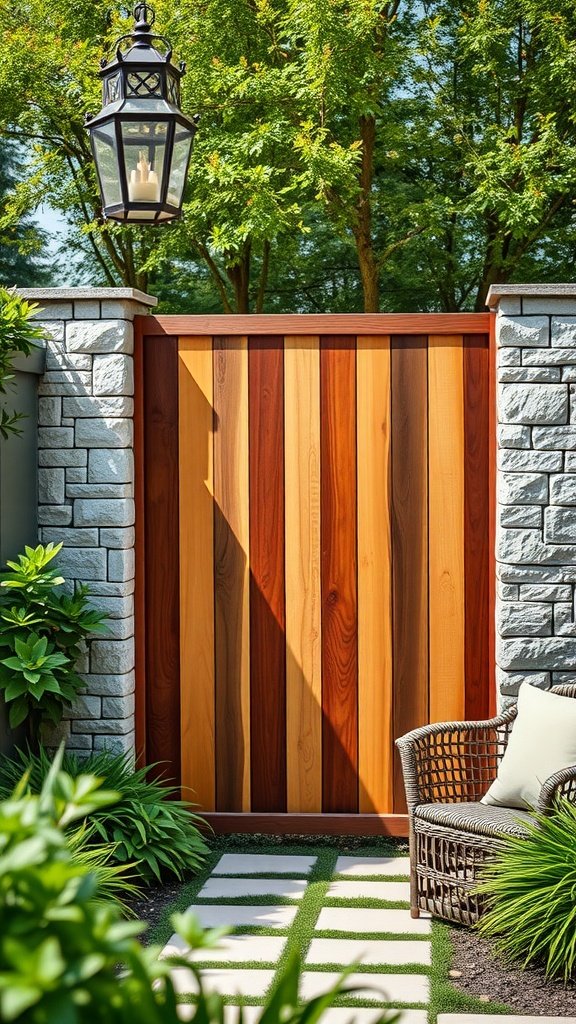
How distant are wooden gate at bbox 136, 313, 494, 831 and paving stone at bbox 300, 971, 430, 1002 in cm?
129

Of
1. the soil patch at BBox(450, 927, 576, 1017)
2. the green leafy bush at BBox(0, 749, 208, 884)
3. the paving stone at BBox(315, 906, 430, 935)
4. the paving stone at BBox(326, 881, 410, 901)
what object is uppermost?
the green leafy bush at BBox(0, 749, 208, 884)

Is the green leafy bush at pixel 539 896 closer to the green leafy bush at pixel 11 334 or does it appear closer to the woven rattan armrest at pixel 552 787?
the woven rattan armrest at pixel 552 787

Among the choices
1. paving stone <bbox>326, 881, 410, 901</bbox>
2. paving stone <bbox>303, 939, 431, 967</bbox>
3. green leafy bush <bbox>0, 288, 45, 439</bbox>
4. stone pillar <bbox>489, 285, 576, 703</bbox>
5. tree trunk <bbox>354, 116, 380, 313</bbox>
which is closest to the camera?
paving stone <bbox>303, 939, 431, 967</bbox>

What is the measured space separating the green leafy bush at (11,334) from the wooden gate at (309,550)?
57 cm

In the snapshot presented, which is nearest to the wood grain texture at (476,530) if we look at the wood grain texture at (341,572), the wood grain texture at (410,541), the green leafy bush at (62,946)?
the wood grain texture at (410,541)

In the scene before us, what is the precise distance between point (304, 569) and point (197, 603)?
44 cm

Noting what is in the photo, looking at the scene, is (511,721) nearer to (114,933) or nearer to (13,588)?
(13,588)

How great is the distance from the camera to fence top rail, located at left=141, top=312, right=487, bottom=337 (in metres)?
4.14

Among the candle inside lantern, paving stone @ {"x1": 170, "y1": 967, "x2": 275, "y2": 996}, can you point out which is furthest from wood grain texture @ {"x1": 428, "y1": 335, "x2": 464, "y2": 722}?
paving stone @ {"x1": 170, "y1": 967, "x2": 275, "y2": 996}

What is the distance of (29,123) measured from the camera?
34.1 ft

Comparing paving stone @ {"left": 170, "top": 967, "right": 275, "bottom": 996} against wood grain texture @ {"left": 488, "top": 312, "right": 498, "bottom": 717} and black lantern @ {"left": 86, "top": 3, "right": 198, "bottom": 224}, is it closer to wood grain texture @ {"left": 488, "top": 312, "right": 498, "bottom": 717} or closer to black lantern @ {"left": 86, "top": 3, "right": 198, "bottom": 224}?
wood grain texture @ {"left": 488, "top": 312, "right": 498, "bottom": 717}

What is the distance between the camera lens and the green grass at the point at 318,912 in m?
2.73

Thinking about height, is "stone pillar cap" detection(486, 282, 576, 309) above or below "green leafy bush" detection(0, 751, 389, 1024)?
above

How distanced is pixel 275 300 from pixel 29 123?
299 centimetres
